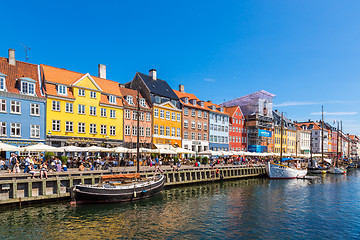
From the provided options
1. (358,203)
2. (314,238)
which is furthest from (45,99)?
(358,203)

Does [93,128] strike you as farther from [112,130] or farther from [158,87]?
[158,87]

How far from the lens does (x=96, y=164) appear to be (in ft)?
129

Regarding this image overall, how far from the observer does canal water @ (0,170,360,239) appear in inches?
778

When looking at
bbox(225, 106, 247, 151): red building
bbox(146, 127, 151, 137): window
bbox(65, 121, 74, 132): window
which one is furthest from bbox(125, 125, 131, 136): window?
bbox(225, 106, 247, 151): red building

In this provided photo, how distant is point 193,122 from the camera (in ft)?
229

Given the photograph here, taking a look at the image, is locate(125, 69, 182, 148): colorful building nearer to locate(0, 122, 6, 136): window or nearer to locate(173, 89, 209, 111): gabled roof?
locate(173, 89, 209, 111): gabled roof

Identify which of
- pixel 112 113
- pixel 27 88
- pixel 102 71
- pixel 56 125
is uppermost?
pixel 102 71

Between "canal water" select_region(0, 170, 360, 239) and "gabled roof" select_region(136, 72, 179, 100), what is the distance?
33.2 metres

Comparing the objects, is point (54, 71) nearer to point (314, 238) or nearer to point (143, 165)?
point (143, 165)

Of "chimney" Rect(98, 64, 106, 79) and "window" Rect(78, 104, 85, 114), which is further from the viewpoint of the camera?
"chimney" Rect(98, 64, 106, 79)

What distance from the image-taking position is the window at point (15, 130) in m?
41.0

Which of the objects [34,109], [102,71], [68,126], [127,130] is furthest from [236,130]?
[34,109]

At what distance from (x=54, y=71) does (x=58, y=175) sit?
24.0m

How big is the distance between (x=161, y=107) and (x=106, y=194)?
117 ft
